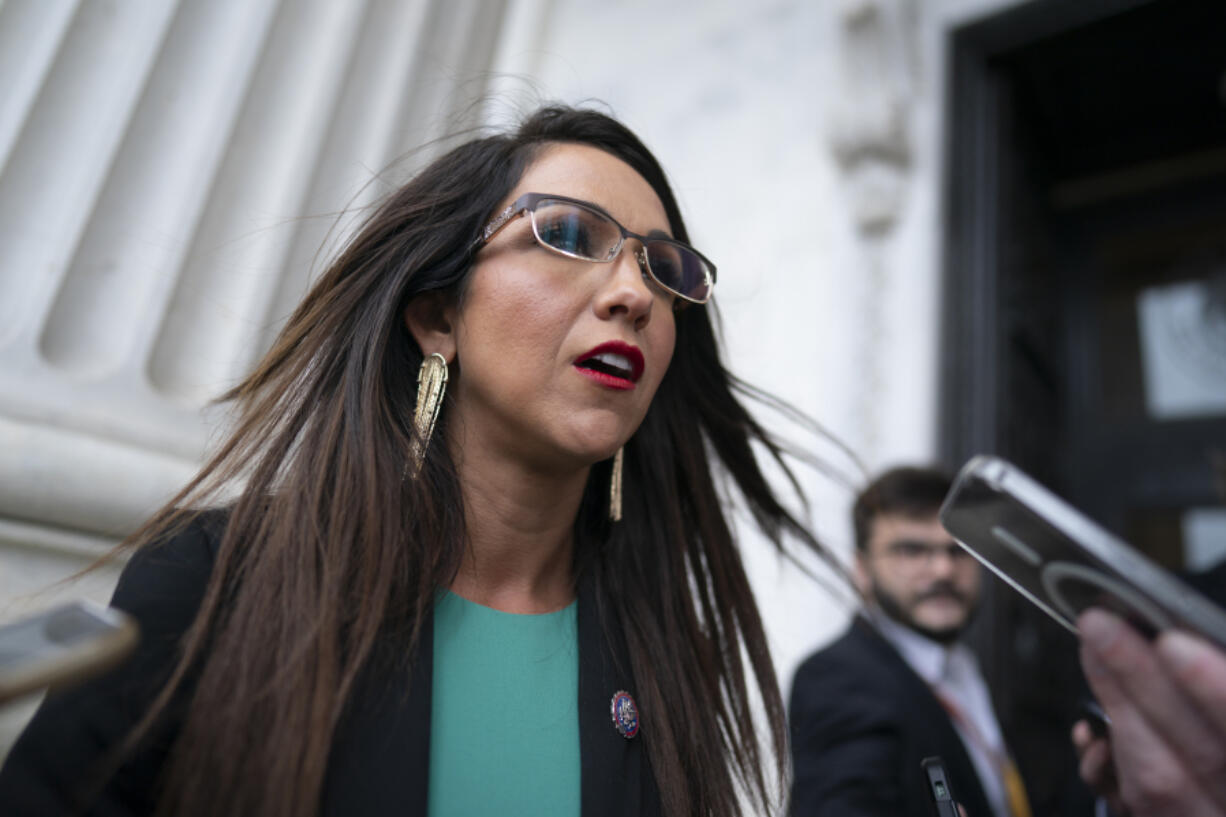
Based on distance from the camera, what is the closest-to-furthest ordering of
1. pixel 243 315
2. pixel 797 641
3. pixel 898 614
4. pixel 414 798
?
pixel 414 798
pixel 243 315
pixel 898 614
pixel 797 641

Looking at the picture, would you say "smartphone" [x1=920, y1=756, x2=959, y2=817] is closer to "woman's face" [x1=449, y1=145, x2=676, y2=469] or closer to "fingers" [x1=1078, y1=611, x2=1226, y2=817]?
"fingers" [x1=1078, y1=611, x2=1226, y2=817]

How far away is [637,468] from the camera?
5.39 feet

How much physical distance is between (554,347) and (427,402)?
242mm

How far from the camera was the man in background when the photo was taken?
6.11ft

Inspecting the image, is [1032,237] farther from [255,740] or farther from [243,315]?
[255,740]

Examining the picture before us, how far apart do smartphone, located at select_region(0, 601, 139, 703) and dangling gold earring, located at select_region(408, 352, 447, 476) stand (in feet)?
2.04

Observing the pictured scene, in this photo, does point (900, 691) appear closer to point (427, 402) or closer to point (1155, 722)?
point (1155, 722)

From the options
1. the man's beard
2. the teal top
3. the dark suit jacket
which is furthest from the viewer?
the man's beard

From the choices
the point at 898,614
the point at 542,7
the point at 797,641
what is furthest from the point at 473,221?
the point at 797,641

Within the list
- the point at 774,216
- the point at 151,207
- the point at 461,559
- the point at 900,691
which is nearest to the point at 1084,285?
the point at 774,216

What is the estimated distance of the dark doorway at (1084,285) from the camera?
10.9 ft

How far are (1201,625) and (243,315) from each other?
1.86 meters

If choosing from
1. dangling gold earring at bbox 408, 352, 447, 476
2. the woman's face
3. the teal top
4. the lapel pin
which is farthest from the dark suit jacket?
dangling gold earring at bbox 408, 352, 447, 476

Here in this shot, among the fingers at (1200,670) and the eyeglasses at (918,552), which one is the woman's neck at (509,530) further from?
the eyeglasses at (918,552)
